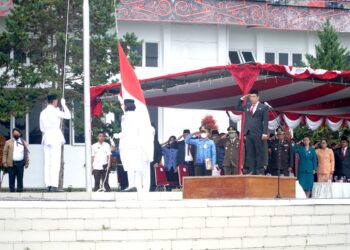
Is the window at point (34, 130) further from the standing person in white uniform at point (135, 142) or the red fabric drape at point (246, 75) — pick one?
the standing person in white uniform at point (135, 142)

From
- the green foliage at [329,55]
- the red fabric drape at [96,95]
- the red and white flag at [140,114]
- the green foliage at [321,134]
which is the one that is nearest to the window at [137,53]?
the green foliage at [329,55]

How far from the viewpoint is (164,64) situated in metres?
36.9

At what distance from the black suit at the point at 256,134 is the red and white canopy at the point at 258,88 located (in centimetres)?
91

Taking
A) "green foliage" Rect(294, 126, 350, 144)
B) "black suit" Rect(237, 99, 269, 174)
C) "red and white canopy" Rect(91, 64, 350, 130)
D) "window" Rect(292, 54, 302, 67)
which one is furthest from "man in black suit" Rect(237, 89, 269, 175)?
"window" Rect(292, 54, 302, 67)

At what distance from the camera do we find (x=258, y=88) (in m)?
22.0

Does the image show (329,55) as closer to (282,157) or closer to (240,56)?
(240,56)

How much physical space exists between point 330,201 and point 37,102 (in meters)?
15.7

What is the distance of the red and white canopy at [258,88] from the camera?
19.9 m

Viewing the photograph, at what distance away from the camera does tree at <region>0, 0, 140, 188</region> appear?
99.1 ft

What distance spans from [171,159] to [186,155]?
0.65m

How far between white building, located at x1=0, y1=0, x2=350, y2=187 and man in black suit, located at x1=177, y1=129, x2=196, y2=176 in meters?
10.7

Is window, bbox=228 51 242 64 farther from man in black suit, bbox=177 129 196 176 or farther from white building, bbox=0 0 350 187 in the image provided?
man in black suit, bbox=177 129 196 176

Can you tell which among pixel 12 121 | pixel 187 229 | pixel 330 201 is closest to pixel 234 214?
pixel 187 229

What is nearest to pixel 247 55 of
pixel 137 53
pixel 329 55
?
pixel 329 55
